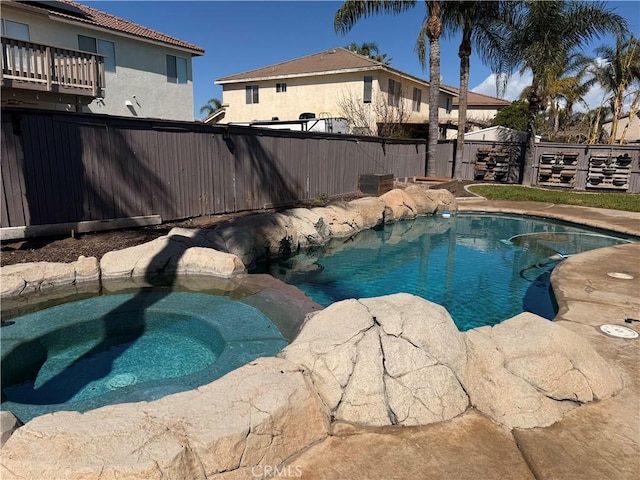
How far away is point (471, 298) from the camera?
704 cm

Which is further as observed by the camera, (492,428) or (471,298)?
(471,298)

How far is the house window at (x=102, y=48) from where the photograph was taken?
16531 millimetres

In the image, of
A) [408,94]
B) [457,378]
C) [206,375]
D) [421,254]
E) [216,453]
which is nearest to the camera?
[216,453]

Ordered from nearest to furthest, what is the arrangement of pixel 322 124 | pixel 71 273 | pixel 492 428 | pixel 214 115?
pixel 492 428, pixel 71 273, pixel 322 124, pixel 214 115

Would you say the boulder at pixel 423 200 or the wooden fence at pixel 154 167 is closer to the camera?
the wooden fence at pixel 154 167

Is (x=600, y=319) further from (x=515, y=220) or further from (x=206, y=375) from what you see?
(x=515, y=220)

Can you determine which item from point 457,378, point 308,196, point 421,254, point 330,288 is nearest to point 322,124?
point 308,196

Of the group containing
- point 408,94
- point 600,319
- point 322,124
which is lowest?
point 600,319

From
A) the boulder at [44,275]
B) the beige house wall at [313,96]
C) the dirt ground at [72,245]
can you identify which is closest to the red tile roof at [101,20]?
the beige house wall at [313,96]

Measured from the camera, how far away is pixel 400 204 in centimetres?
1291

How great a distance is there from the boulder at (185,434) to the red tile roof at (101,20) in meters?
17.1

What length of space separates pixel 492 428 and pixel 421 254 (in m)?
6.88

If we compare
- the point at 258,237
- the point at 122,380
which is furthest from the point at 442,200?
the point at 122,380

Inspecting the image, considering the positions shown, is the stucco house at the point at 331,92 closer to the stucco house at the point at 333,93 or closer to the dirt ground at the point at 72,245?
the stucco house at the point at 333,93
